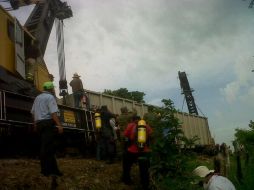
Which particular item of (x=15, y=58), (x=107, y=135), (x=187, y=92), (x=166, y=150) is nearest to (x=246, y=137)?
(x=166, y=150)

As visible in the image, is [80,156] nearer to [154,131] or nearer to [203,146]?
[154,131]

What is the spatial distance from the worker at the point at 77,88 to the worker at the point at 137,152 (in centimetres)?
538

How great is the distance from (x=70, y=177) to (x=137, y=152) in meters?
1.44

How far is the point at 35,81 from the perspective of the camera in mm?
11844

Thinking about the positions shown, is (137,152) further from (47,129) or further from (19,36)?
(19,36)

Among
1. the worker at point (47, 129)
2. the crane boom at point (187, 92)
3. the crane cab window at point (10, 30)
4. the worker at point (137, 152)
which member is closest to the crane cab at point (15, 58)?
the crane cab window at point (10, 30)

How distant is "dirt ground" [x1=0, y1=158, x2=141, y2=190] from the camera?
743 centimetres

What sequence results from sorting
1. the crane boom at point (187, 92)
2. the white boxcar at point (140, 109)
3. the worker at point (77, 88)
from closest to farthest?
the worker at point (77, 88), the white boxcar at point (140, 109), the crane boom at point (187, 92)

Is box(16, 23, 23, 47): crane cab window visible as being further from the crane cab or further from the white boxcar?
the white boxcar

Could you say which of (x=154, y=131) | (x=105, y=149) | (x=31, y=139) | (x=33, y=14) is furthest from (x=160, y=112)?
(x=33, y=14)

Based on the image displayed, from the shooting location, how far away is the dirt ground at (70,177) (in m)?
7.43

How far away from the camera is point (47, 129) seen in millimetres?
7445

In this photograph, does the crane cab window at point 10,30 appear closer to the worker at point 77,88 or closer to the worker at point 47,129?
the worker at point 77,88

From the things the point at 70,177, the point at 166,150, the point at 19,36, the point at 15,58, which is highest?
the point at 19,36
